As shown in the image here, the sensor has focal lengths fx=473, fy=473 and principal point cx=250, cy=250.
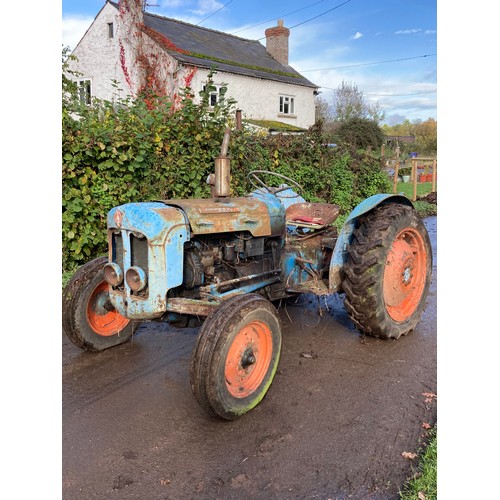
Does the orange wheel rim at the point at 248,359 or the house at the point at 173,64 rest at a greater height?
the house at the point at 173,64

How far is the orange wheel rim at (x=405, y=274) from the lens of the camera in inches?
160

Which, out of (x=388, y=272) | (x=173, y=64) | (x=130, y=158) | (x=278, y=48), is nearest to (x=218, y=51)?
(x=173, y=64)

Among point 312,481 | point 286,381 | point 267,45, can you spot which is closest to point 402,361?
point 286,381

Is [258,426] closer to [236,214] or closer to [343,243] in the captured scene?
[236,214]

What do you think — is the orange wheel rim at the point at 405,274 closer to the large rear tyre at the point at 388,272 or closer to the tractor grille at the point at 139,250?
the large rear tyre at the point at 388,272

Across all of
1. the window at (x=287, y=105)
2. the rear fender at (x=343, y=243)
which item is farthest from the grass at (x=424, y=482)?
the window at (x=287, y=105)

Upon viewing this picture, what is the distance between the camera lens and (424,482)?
2.21 meters

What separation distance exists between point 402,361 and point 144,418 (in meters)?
2.00

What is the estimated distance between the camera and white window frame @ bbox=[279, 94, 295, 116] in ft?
72.3

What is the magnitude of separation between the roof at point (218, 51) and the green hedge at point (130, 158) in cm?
1113

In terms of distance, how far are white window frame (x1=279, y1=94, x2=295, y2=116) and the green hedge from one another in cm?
1528

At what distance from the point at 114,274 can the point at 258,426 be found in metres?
1.43

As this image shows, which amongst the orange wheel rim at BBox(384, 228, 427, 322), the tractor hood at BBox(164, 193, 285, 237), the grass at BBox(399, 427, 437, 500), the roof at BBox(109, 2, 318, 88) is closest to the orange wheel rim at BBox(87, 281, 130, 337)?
the tractor hood at BBox(164, 193, 285, 237)
